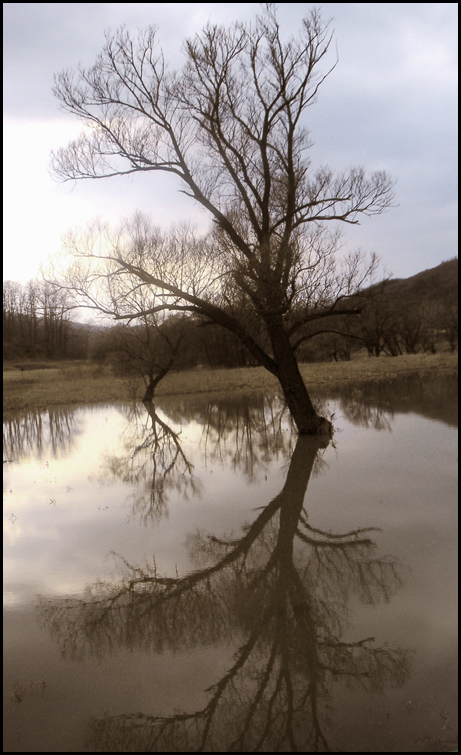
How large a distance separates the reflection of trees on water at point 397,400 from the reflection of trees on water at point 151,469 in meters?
5.52

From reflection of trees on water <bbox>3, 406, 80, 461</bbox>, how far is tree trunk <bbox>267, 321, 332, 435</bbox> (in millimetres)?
5789

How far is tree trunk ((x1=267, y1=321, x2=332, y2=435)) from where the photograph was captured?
13742 mm

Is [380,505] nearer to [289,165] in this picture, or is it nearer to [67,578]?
[67,578]

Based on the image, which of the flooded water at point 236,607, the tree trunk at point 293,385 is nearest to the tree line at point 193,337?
the tree trunk at point 293,385

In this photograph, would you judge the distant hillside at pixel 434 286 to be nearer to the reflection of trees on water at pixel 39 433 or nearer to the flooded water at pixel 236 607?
the reflection of trees on water at pixel 39 433

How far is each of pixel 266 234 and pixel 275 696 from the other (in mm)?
11824

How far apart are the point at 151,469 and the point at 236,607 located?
22.3 feet

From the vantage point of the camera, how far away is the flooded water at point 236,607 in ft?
11.2

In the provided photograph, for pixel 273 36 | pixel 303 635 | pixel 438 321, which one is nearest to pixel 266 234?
pixel 273 36

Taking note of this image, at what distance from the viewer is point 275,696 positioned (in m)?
3.65

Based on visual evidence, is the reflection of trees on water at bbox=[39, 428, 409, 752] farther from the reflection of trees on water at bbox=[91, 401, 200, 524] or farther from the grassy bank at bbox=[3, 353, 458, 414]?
the grassy bank at bbox=[3, 353, 458, 414]

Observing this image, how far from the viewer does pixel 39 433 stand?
17750mm

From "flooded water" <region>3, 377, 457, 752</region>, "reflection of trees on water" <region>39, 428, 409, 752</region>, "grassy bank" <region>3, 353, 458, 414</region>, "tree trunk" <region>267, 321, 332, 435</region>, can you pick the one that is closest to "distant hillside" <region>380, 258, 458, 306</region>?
"grassy bank" <region>3, 353, 458, 414</region>

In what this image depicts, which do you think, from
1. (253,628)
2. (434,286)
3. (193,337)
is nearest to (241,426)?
(253,628)
